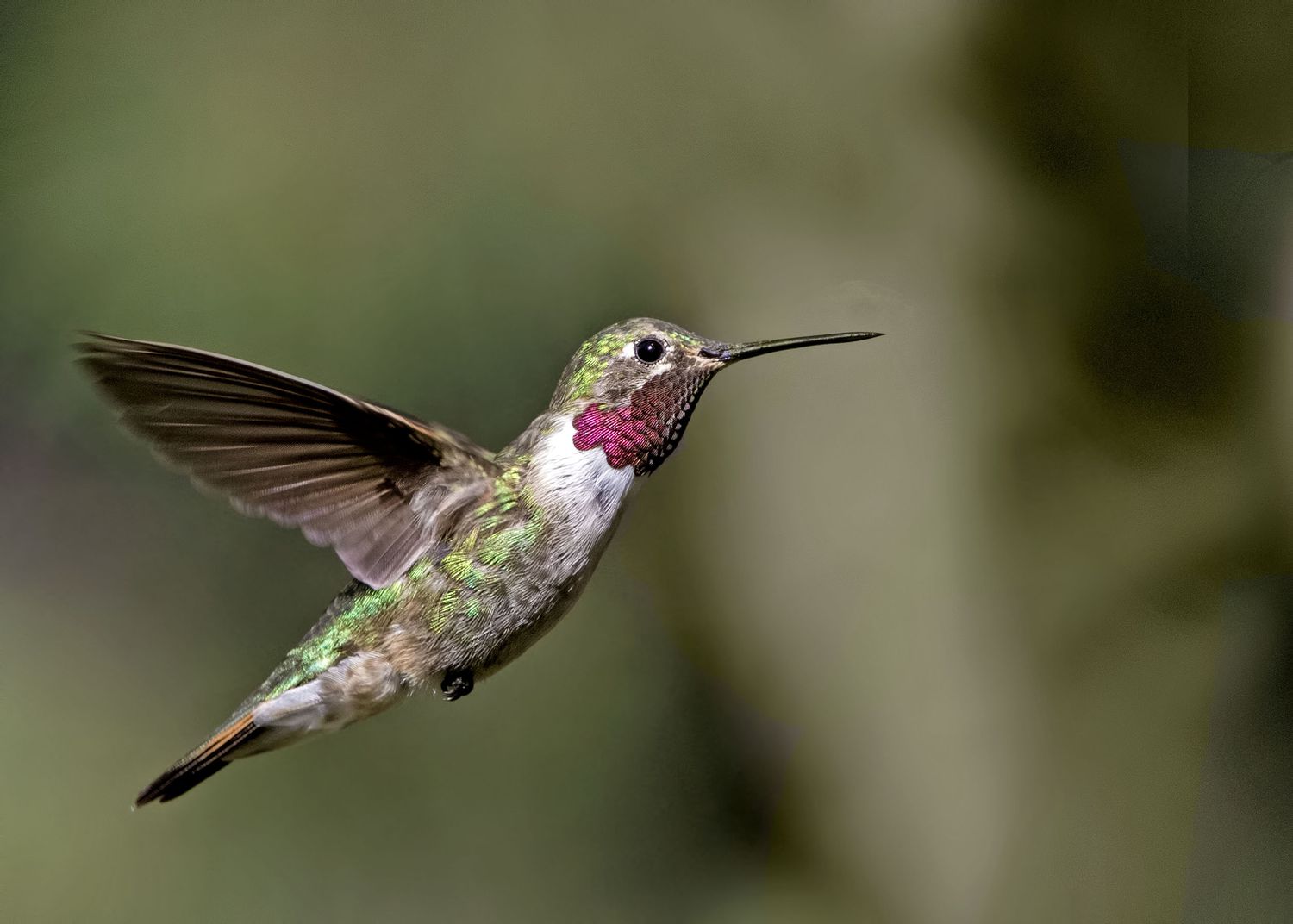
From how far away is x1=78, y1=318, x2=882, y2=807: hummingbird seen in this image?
55 centimetres

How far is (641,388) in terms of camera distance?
1.88ft

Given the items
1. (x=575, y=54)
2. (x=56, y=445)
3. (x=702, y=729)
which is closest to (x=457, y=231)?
(x=575, y=54)

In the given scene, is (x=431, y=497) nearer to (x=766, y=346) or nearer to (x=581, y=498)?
(x=581, y=498)

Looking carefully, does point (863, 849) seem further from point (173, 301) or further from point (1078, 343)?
point (173, 301)

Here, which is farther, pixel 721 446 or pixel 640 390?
pixel 721 446

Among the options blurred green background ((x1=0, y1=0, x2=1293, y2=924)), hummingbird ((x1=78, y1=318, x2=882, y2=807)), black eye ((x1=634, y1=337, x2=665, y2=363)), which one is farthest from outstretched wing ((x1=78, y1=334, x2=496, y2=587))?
blurred green background ((x1=0, y1=0, x2=1293, y2=924))

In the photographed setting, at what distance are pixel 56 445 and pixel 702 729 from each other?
0.95 meters

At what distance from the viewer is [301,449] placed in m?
0.57

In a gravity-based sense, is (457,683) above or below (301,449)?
below

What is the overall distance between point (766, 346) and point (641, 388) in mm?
79

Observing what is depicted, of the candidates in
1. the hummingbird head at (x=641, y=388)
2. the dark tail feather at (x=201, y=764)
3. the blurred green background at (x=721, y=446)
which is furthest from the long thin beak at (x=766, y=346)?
the blurred green background at (x=721, y=446)

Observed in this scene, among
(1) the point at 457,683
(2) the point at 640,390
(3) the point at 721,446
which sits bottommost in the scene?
(3) the point at 721,446

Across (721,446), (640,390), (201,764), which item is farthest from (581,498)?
(721,446)

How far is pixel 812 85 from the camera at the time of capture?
1.58m
